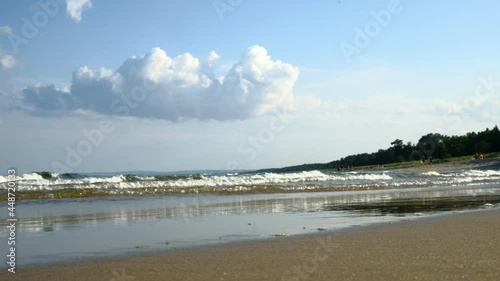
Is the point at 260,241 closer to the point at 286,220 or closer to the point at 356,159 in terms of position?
the point at 286,220

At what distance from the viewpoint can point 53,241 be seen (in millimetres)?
10789

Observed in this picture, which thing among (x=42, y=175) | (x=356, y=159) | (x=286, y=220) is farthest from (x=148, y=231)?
(x=356, y=159)

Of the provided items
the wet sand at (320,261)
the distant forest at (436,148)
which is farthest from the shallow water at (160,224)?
the distant forest at (436,148)

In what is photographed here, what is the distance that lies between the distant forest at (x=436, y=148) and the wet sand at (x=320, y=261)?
88077 millimetres

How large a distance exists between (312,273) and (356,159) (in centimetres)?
11831

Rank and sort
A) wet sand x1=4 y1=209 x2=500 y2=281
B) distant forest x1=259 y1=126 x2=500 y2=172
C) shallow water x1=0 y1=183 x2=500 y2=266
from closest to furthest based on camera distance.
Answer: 1. wet sand x1=4 y1=209 x2=500 y2=281
2. shallow water x1=0 y1=183 x2=500 y2=266
3. distant forest x1=259 y1=126 x2=500 y2=172

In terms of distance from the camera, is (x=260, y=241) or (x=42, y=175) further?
(x=42, y=175)

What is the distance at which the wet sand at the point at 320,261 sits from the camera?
22.2ft

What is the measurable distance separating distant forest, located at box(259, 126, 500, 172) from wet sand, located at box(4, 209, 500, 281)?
289ft

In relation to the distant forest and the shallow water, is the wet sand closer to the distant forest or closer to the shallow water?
the shallow water

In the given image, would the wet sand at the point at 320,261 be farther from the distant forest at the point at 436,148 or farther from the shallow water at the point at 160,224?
the distant forest at the point at 436,148

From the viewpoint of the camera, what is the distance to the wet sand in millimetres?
6762

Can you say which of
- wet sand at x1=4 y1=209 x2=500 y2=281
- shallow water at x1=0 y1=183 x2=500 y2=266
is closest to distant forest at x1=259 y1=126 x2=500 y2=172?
shallow water at x1=0 y1=183 x2=500 y2=266

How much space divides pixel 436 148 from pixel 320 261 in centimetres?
9990
